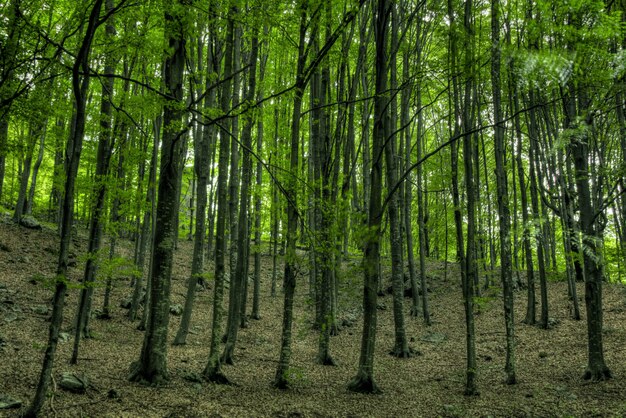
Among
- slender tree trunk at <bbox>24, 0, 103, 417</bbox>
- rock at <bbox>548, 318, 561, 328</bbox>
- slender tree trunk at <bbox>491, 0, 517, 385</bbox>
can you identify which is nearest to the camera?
slender tree trunk at <bbox>24, 0, 103, 417</bbox>

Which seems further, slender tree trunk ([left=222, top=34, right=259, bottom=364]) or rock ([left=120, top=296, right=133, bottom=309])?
rock ([left=120, top=296, right=133, bottom=309])

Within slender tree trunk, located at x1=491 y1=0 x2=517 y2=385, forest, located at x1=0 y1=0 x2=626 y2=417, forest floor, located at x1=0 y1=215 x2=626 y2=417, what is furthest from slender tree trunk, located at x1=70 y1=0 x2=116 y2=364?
slender tree trunk, located at x1=491 y1=0 x2=517 y2=385

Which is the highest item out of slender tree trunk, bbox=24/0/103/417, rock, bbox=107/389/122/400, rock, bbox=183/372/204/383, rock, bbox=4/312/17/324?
slender tree trunk, bbox=24/0/103/417

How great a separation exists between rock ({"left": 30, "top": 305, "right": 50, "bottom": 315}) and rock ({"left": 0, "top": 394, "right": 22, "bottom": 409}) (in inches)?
246

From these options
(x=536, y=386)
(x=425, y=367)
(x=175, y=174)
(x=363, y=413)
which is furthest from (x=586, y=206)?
(x=175, y=174)

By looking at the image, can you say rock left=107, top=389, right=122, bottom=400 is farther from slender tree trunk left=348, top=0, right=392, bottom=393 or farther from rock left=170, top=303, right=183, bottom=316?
rock left=170, top=303, right=183, bottom=316

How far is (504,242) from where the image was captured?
25.0ft

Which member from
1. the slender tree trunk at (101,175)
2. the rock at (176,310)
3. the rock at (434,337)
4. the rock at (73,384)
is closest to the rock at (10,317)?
the slender tree trunk at (101,175)

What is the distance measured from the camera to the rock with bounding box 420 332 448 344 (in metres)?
11.7

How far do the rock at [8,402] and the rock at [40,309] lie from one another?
6.26 meters

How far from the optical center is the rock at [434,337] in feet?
38.4

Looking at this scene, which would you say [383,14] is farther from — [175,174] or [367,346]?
[367,346]

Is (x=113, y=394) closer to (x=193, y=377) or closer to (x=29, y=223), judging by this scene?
(x=193, y=377)

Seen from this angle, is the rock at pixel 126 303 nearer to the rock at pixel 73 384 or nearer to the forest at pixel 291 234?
the forest at pixel 291 234
